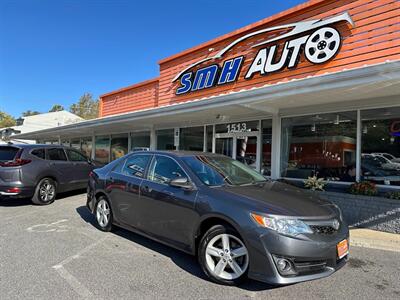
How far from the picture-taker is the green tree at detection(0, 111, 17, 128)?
61.8m

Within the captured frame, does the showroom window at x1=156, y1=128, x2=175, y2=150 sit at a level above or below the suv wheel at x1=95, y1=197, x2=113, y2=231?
above

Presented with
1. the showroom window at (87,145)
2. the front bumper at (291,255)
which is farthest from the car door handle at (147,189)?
the showroom window at (87,145)

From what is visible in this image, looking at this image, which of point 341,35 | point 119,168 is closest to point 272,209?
point 119,168

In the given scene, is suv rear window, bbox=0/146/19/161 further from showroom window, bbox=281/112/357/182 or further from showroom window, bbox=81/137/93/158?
showroom window, bbox=81/137/93/158

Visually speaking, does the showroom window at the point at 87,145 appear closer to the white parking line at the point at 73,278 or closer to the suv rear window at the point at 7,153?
the suv rear window at the point at 7,153

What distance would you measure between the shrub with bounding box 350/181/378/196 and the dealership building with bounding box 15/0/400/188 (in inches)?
28.2

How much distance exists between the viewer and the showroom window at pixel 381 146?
22.4ft

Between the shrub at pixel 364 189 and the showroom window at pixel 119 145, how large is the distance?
1104cm

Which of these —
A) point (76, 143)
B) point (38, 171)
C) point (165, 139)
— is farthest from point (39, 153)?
point (76, 143)

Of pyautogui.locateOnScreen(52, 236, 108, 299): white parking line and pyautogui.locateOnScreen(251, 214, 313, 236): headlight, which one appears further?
pyautogui.locateOnScreen(52, 236, 108, 299): white parking line

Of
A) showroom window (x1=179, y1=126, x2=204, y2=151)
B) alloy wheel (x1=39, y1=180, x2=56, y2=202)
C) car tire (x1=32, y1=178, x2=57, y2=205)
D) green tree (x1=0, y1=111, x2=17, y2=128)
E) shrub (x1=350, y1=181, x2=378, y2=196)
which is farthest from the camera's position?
green tree (x1=0, y1=111, x2=17, y2=128)

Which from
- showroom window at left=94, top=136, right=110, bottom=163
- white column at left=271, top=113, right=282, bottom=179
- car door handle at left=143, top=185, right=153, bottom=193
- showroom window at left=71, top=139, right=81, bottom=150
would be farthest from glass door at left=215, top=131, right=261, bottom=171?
showroom window at left=71, top=139, right=81, bottom=150

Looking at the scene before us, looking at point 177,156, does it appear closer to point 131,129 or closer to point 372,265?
point 372,265

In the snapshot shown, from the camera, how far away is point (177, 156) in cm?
456
